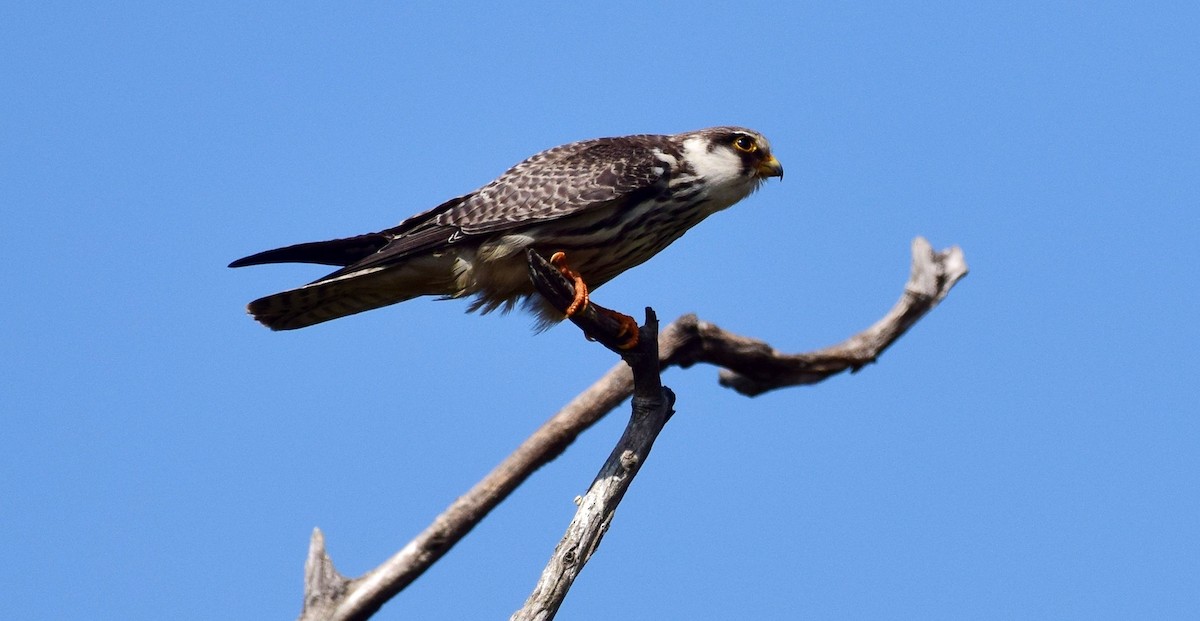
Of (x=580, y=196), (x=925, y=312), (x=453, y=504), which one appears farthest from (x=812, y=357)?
(x=580, y=196)

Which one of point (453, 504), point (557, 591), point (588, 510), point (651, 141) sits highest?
point (651, 141)

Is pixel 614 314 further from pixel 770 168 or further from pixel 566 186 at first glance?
pixel 770 168

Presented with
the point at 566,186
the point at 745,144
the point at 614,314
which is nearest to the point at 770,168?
the point at 745,144

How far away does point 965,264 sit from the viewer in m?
9.08

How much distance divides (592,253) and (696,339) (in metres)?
2.05

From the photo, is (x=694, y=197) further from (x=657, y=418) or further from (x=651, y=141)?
(x=657, y=418)

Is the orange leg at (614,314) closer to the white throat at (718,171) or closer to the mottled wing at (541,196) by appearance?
the mottled wing at (541,196)

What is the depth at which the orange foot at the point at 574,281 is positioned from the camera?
516 cm

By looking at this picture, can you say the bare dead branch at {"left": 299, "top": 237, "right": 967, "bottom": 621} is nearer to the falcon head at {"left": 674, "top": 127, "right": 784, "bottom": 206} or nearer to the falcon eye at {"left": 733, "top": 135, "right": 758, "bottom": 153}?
the falcon head at {"left": 674, "top": 127, "right": 784, "bottom": 206}

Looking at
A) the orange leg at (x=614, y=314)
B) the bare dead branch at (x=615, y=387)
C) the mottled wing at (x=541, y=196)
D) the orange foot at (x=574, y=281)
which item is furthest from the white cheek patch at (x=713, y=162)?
the bare dead branch at (x=615, y=387)

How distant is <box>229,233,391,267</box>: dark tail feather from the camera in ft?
19.0

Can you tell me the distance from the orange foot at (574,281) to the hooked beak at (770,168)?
1.31 m

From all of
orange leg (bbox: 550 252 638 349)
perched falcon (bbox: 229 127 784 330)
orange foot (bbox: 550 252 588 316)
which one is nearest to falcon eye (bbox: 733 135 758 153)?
perched falcon (bbox: 229 127 784 330)

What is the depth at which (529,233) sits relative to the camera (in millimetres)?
5656
